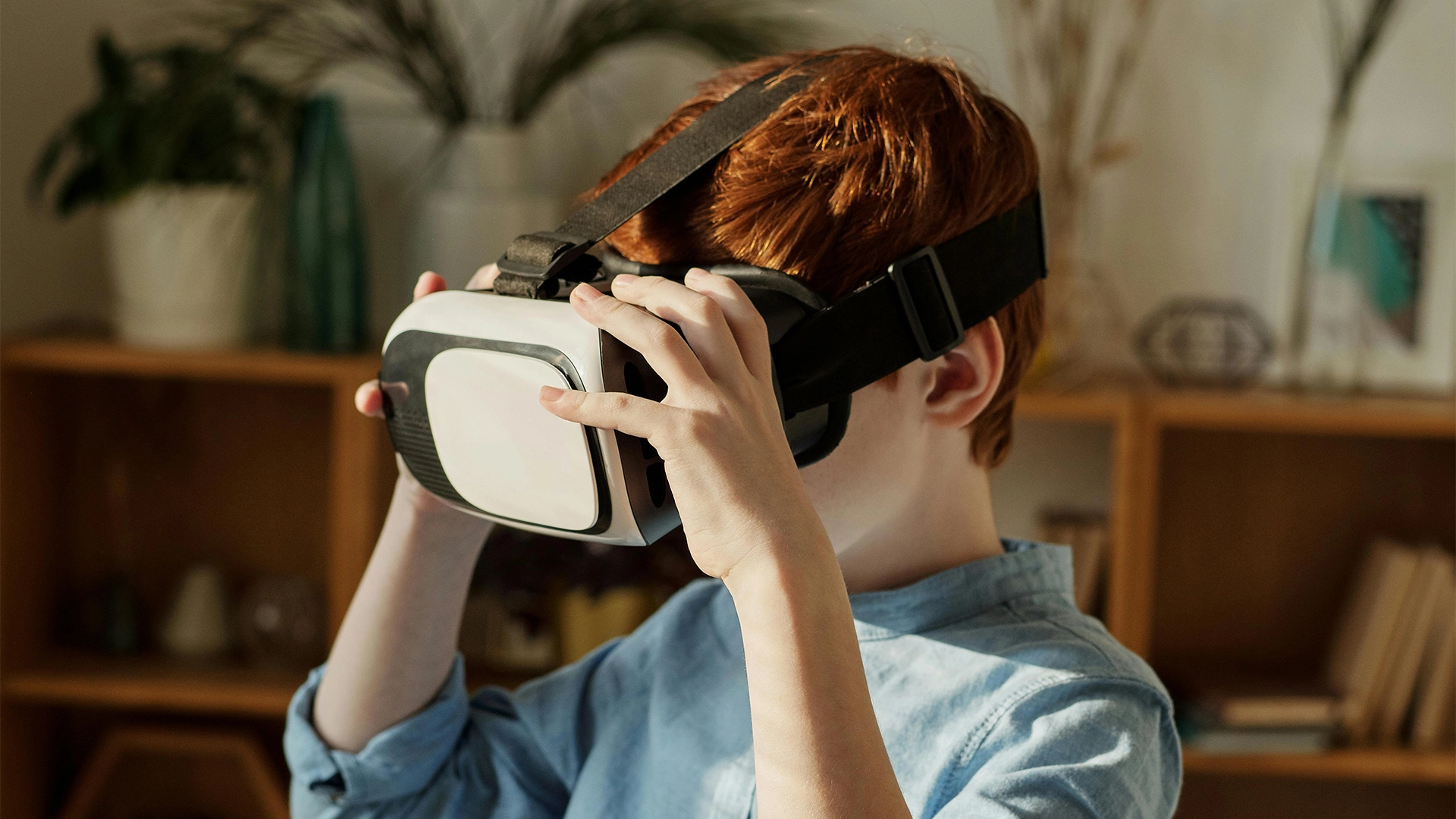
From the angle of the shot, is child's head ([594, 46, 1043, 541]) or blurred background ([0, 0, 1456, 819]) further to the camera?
blurred background ([0, 0, 1456, 819])

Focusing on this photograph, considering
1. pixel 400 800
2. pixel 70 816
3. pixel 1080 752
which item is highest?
pixel 1080 752

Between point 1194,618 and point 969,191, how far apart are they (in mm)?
1483

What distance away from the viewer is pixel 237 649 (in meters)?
2.01

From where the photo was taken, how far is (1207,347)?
73.7 inches

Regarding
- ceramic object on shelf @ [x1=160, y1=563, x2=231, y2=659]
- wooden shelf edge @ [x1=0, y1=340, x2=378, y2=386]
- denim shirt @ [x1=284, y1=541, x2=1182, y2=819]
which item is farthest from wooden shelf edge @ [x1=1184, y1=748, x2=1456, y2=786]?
ceramic object on shelf @ [x1=160, y1=563, x2=231, y2=659]

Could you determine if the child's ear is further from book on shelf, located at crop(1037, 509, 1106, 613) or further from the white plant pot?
the white plant pot

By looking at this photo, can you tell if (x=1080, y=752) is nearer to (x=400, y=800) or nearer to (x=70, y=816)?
(x=400, y=800)

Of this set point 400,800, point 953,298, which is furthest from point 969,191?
point 400,800

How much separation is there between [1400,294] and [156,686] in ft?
6.40

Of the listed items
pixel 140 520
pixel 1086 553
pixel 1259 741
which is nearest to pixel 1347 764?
pixel 1259 741

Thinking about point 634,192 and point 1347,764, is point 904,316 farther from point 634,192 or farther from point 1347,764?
point 1347,764

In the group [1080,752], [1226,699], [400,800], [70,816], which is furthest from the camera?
[70,816]

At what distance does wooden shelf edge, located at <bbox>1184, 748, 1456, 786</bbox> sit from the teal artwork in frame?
1.98 ft

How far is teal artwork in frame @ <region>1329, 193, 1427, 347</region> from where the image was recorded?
1.85 m
